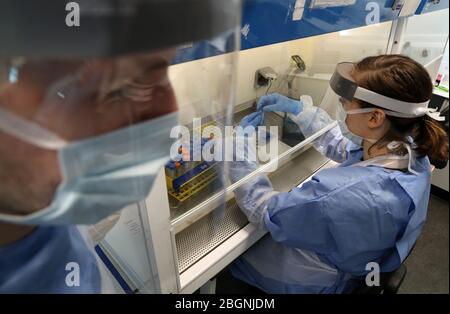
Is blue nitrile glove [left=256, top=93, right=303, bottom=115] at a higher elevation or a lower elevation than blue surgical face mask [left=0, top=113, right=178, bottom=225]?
lower

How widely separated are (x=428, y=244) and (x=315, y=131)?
1.82m

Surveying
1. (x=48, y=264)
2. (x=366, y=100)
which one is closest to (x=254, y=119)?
(x=366, y=100)

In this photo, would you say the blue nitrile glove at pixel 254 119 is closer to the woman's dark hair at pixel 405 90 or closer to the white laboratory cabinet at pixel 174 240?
the white laboratory cabinet at pixel 174 240

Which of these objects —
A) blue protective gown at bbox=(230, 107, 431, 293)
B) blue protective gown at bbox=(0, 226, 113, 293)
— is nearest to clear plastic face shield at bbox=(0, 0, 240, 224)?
blue protective gown at bbox=(0, 226, 113, 293)

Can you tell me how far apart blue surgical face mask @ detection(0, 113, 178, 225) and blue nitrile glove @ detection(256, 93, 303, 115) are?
3.21ft

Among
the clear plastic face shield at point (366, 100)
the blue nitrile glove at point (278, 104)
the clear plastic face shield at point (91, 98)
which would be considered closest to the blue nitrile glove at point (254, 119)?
the blue nitrile glove at point (278, 104)

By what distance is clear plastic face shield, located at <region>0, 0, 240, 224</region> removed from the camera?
0.97 ft

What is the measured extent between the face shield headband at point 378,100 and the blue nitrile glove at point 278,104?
1.02ft

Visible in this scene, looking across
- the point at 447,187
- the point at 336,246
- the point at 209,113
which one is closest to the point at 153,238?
the point at 209,113

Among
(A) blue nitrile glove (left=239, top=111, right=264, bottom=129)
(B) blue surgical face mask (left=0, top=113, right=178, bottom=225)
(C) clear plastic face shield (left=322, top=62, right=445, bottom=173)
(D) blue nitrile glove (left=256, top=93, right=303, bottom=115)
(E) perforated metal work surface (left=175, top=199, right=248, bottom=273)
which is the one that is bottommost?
(E) perforated metal work surface (left=175, top=199, right=248, bottom=273)

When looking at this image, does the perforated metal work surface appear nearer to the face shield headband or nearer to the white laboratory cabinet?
the white laboratory cabinet

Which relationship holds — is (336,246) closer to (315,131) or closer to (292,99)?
(315,131)

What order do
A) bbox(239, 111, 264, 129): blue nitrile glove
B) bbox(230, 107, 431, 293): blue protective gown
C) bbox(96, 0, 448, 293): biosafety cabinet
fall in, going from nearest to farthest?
bbox(96, 0, 448, 293): biosafety cabinet, bbox(230, 107, 431, 293): blue protective gown, bbox(239, 111, 264, 129): blue nitrile glove
